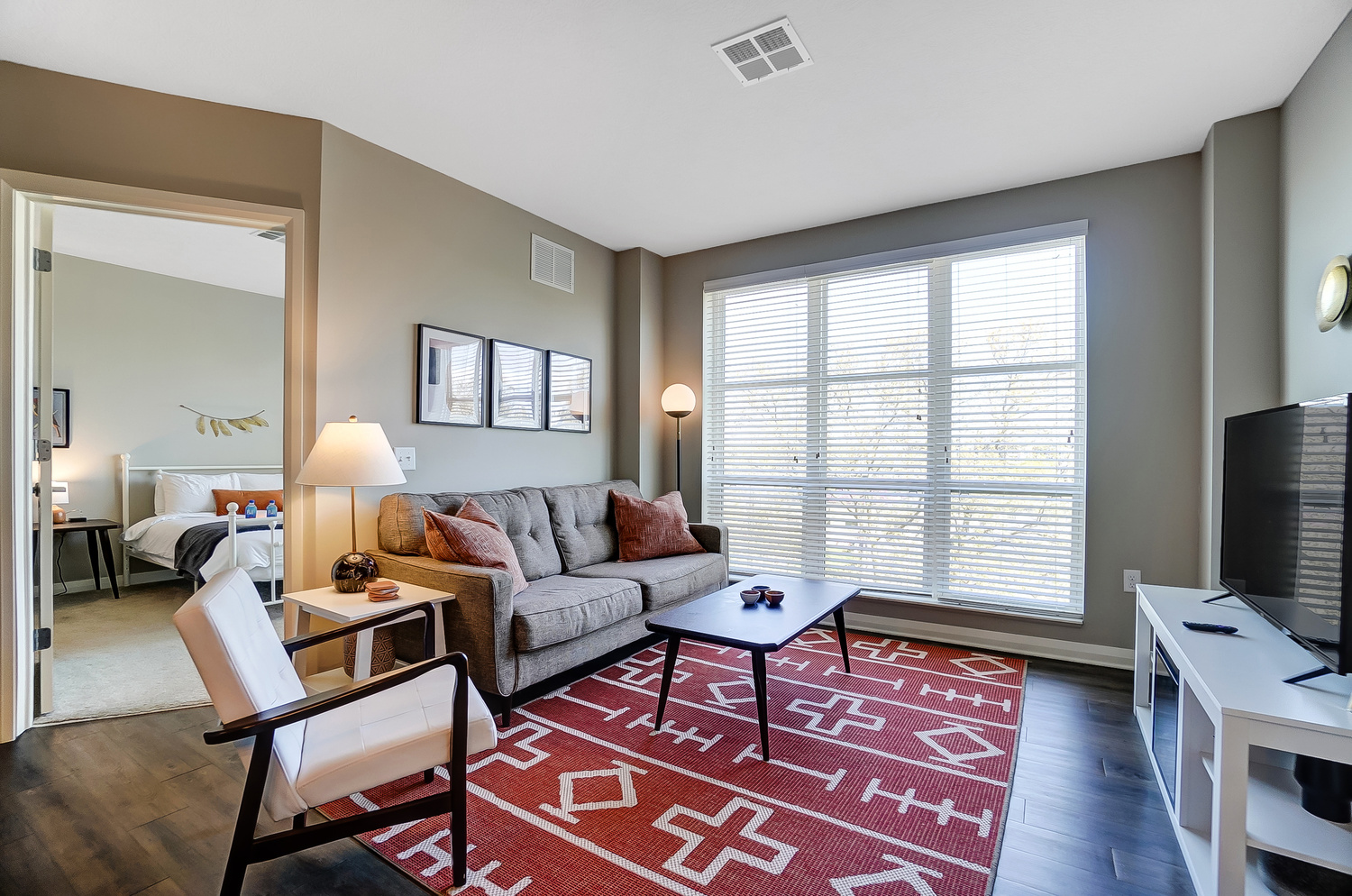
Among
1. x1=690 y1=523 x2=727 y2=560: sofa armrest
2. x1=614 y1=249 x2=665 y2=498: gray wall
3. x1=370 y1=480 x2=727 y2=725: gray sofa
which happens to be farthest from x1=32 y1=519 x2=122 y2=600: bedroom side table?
x1=690 y1=523 x2=727 y2=560: sofa armrest

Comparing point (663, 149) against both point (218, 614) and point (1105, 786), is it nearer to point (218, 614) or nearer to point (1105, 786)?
point (218, 614)

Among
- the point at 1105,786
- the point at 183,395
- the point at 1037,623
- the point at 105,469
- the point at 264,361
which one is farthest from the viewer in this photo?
the point at 264,361

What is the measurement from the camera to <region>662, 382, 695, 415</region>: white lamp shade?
4.62m

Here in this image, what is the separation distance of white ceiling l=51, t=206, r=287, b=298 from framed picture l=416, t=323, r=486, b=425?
4.19 ft

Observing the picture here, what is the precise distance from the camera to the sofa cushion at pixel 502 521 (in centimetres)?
302

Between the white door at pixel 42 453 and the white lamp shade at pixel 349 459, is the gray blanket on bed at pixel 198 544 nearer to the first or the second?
the white door at pixel 42 453

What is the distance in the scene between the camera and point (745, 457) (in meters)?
4.66

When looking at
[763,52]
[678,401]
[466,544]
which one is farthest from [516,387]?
[763,52]

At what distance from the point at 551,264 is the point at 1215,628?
3.83 m

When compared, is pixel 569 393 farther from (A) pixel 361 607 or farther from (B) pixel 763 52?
(B) pixel 763 52

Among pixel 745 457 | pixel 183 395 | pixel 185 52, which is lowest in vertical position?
pixel 745 457

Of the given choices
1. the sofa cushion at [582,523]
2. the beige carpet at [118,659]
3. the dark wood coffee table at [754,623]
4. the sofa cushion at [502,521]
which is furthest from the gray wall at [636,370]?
the beige carpet at [118,659]

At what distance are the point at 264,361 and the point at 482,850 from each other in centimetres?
596

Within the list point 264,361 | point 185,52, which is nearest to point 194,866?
point 185,52
